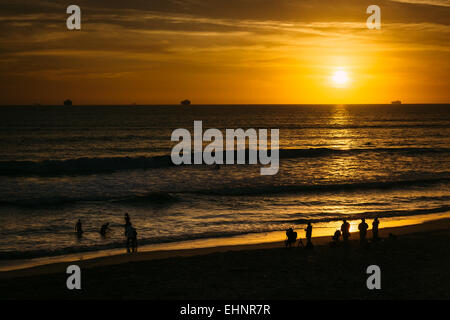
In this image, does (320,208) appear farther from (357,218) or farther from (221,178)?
(221,178)

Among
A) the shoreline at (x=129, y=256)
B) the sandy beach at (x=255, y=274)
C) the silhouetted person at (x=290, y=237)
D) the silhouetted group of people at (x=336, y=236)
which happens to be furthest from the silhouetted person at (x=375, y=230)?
the silhouetted person at (x=290, y=237)

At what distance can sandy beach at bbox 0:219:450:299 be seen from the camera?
12.6 meters

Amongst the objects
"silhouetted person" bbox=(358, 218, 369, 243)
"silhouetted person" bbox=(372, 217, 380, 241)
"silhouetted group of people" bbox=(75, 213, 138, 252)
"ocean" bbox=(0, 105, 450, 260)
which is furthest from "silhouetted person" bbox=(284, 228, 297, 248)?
"silhouetted group of people" bbox=(75, 213, 138, 252)

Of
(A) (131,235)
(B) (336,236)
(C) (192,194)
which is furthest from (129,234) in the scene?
(C) (192,194)

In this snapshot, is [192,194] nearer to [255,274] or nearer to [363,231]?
[363,231]

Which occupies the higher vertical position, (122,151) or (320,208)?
(122,151)

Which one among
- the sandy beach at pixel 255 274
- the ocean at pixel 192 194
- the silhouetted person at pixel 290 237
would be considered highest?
the ocean at pixel 192 194

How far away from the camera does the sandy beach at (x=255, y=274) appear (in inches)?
494

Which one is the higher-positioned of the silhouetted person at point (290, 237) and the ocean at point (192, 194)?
the ocean at point (192, 194)

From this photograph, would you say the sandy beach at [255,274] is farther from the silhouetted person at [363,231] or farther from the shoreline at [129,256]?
the silhouetted person at [363,231]

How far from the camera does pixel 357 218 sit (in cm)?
2505

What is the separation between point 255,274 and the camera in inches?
565

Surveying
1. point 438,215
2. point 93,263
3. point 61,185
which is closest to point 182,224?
point 93,263
